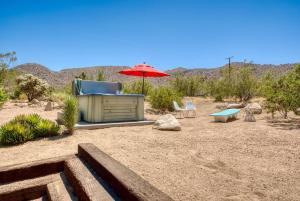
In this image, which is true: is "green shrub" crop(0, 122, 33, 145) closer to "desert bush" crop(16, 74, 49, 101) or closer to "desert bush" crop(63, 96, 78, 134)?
"desert bush" crop(63, 96, 78, 134)

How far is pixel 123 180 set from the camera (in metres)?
2.30

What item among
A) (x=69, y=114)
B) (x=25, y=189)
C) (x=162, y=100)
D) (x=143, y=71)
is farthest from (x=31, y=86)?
(x=25, y=189)

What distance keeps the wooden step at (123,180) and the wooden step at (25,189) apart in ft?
2.27

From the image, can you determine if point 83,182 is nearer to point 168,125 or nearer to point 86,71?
point 168,125

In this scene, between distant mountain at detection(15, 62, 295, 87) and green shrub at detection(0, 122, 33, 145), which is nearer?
green shrub at detection(0, 122, 33, 145)

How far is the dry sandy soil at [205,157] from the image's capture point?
286 centimetres

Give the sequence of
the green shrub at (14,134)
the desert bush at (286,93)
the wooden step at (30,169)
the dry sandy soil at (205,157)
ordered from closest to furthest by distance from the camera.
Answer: the dry sandy soil at (205,157) < the wooden step at (30,169) < the green shrub at (14,134) < the desert bush at (286,93)

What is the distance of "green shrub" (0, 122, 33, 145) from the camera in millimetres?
5484

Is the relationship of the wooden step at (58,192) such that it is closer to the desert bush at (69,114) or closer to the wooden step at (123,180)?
the wooden step at (123,180)

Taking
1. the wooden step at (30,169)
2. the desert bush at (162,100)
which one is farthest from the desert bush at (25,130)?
the desert bush at (162,100)

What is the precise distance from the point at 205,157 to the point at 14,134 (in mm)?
4442

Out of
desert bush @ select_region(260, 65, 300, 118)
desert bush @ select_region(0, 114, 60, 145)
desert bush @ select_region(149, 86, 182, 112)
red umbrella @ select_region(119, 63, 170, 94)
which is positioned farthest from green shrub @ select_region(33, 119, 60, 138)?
desert bush @ select_region(260, 65, 300, 118)

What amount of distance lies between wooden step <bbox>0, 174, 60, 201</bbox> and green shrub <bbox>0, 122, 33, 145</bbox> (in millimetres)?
2579

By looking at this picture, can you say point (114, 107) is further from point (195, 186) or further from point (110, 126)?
point (195, 186)
